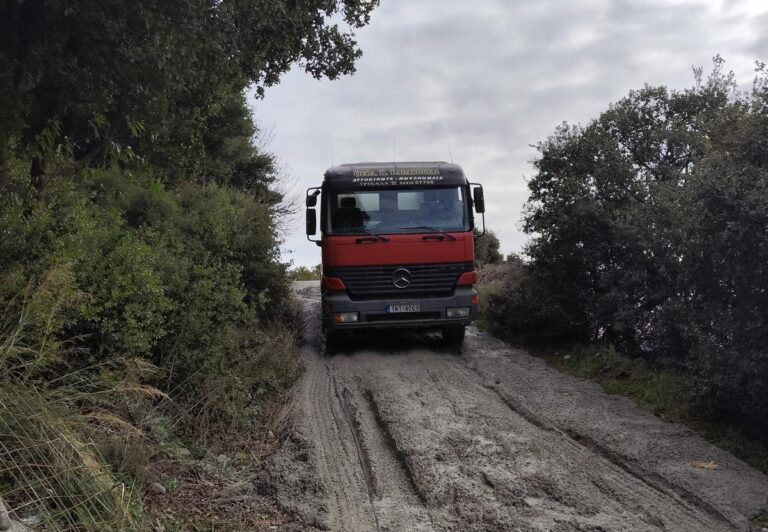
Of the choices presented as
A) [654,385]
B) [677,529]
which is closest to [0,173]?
[677,529]

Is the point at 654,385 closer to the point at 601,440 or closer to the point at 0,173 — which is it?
the point at 601,440

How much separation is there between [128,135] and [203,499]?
9846 mm

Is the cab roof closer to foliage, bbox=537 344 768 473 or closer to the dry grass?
foliage, bbox=537 344 768 473

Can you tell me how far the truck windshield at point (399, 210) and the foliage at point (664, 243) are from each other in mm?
2079

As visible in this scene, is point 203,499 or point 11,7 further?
point 11,7

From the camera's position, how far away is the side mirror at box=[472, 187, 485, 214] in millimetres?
10930

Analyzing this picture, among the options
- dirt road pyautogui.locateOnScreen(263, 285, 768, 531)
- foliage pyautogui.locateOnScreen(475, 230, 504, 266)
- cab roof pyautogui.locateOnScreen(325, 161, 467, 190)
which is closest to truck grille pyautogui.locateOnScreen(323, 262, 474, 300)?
cab roof pyautogui.locateOnScreen(325, 161, 467, 190)

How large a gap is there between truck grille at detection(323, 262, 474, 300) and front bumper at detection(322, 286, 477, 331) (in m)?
0.11

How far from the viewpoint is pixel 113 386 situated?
554 cm

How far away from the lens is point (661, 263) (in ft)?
30.4

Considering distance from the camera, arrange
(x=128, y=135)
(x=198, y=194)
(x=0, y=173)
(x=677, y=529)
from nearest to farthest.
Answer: (x=677, y=529)
(x=0, y=173)
(x=128, y=135)
(x=198, y=194)

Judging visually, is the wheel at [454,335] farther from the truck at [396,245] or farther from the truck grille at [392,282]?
the truck grille at [392,282]

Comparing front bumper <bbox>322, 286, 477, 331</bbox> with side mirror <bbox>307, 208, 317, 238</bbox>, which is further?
side mirror <bbox>307, 208, 317, 238</bbox>

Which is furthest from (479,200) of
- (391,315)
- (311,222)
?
(311,222)
